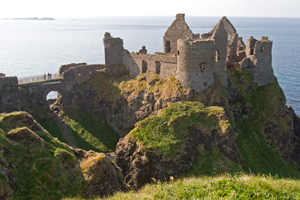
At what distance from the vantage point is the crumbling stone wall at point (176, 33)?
40.1m

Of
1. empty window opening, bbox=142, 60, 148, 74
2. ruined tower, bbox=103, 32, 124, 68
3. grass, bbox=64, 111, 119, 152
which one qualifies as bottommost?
grass, bbox=64, 111, 119, 152

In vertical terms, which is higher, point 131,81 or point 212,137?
point 131,81

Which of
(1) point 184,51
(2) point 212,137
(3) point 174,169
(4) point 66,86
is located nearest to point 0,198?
(3) point 174,169

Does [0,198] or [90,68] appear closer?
[0,198]

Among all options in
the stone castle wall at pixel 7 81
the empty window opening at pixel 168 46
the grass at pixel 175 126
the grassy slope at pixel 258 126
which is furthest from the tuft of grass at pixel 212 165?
the stone castle wall at pixel 7 81

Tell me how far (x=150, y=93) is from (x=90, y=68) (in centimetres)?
1184

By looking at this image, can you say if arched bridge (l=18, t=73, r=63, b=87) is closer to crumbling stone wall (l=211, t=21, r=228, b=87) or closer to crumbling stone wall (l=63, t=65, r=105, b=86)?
crumbling stone wall (l=63, t=65, r=105, b=86)

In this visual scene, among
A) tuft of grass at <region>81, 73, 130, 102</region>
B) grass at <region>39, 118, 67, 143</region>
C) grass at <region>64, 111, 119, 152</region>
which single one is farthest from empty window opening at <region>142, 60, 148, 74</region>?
grass at <region>39, 118, 67, 143</region>

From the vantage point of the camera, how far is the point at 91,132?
132 feet

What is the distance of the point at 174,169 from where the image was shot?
22938mm

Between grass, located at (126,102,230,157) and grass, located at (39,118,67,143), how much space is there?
1581 cm

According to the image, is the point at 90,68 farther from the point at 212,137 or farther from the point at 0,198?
the point at 0,198

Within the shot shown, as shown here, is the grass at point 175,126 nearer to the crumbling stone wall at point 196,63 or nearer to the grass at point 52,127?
the crumbling stone wall at point 196,63

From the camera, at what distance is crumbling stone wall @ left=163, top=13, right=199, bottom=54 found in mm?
40066
